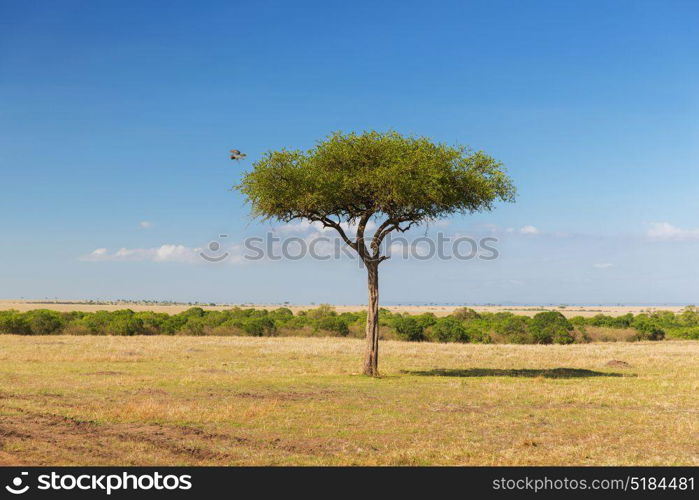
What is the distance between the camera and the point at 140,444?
44.7 feet

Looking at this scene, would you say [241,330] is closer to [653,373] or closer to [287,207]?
[287,207]

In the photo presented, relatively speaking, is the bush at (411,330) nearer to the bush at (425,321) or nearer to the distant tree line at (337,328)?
the distant tree line at (337,328)

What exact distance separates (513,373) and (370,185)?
12.6 meters

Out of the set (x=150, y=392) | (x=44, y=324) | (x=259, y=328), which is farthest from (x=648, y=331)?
(x=44, y=324)

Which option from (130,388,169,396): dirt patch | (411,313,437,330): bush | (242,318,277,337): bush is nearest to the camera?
(130,388,169,396): dirt patch

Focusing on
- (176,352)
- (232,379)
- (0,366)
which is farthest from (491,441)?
(176,352)

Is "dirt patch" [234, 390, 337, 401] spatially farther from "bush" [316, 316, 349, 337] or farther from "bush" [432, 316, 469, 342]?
"bush" [316, 316, 349, 337]

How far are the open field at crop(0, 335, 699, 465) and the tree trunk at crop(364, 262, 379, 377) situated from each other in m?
1.12

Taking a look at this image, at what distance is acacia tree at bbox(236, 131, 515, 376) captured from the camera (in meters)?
29.8

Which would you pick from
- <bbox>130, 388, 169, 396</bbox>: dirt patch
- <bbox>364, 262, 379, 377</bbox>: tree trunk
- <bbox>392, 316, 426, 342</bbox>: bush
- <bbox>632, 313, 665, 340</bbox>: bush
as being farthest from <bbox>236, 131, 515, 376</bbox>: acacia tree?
<bbox>632, 313, 665, 340</bbox>: bush

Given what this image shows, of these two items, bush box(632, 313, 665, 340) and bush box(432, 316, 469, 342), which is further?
bush box(632, 313, 665, 340)

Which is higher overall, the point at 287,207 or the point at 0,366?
the point at 287,207

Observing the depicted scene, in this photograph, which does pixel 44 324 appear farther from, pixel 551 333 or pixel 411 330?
pixel 551 333

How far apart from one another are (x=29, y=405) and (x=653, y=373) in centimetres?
2994
